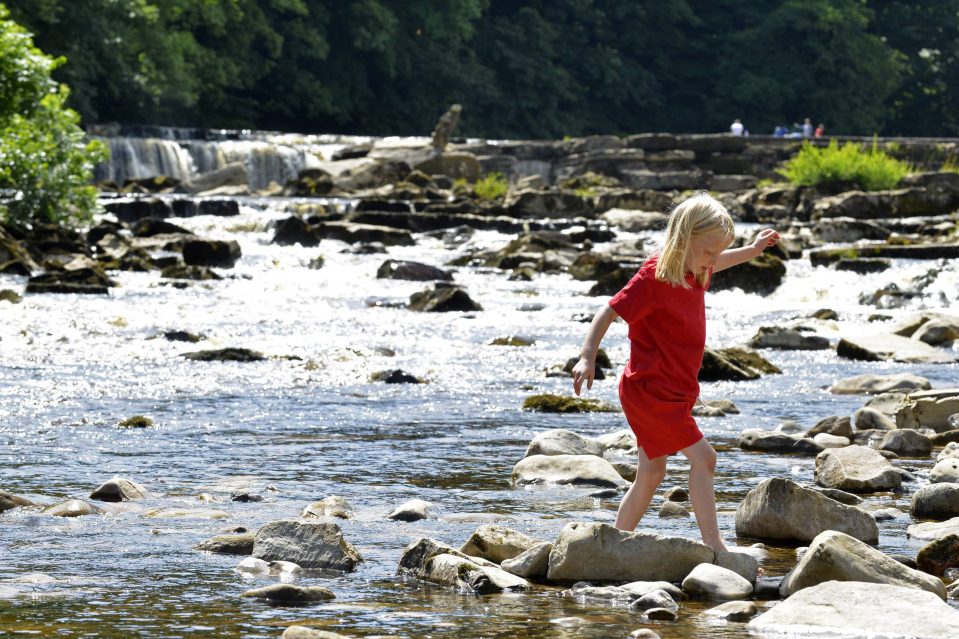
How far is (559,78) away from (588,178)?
2661 cm

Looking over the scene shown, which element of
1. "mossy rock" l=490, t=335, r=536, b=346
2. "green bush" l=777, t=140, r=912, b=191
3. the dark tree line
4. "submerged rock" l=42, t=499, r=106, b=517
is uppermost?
the dark tree line

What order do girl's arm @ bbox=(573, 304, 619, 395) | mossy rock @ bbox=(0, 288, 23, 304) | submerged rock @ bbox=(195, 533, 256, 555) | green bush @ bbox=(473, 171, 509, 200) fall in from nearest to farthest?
girl's arm @ bbox=(573, 304, 619, 395) → submerged rock @ bbox=(195, 533, 256, 555) → mossy rock @ bbox=(0, 288, 23, 304) → green bush @ bbox=(473, 171, 509, 200)

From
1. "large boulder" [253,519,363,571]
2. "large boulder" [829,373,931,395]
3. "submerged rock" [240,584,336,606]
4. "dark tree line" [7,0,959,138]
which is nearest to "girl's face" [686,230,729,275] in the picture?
"large boulder" [253,519,363,571]

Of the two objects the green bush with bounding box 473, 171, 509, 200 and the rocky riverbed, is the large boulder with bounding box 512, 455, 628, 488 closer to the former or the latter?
the rocky riverbed

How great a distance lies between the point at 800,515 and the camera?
546 cm

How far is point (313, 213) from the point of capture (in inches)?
1182

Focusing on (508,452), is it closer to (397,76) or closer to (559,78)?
(397,76)

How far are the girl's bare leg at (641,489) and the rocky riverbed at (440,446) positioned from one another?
0.38 ft

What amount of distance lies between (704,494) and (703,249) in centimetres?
82

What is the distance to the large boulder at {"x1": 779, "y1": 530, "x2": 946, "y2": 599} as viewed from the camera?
4.40 m

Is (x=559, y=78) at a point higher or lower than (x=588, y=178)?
higher

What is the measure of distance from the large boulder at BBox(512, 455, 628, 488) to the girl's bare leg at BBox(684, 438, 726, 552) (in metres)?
1.79

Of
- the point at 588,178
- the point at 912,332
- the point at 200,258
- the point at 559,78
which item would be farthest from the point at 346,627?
the point at 559,78

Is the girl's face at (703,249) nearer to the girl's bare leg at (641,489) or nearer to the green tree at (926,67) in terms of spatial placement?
the girl's bare leg at (641,489)
